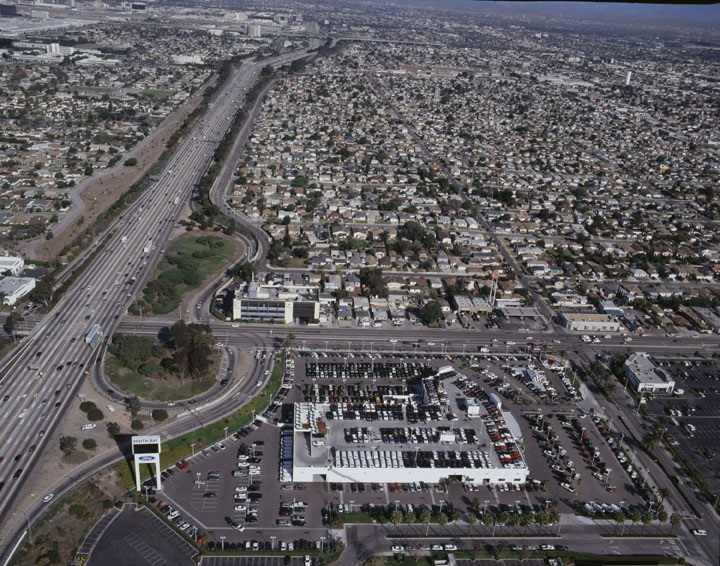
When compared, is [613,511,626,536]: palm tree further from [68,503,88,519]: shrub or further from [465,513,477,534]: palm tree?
[68,503,88,519]: shrub

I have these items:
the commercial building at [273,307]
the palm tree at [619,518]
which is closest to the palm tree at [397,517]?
the palm tree at [619,518]

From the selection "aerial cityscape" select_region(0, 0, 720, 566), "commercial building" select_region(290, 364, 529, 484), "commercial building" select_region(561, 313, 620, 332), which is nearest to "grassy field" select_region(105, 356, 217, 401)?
"aerial cityscape" select_region(0, 0, 720, 566)

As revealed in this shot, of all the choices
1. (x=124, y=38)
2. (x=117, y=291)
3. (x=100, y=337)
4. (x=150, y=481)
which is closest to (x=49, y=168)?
(x=117, y=291)

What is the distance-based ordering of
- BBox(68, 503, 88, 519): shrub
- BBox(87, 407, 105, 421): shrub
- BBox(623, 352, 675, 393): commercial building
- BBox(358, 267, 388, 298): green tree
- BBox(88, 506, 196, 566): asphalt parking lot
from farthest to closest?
1. BBox(358, 267, 388, 298): green tree
2. BBox(623, 352, 675, 393): commercial building
3. BBox(87, 407, 105, 421): shrub
4. BBox(68, 503, 88, 519): shrub
5. BBox(88, 506, 196, 566): asphalt parking lot

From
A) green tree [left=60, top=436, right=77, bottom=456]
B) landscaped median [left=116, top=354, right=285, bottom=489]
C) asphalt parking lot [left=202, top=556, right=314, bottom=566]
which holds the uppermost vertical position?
green tree [left=60, top=436, right=77, bottom=456]

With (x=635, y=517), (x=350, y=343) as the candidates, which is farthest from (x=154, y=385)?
(x=635, y=517)

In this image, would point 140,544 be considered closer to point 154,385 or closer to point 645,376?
point 154,385
